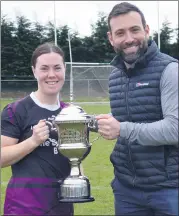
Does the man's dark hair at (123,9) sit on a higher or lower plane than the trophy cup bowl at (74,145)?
higher

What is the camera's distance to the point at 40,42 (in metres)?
29.4

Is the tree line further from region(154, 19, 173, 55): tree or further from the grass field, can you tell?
the grass field

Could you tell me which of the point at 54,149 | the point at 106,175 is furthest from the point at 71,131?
the point at 106,175

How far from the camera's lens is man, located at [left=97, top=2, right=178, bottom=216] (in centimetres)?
210

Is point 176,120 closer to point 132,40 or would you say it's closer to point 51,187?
point 132,40

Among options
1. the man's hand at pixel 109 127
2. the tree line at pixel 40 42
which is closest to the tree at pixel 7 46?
the tree line at pixel 40 42

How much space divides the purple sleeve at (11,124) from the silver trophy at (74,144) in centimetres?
19

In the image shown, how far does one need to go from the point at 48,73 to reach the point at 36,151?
373mm

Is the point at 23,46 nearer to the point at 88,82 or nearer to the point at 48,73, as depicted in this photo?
the point at 88,82

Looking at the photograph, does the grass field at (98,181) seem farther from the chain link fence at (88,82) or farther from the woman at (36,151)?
the chain link fence at (88,82)

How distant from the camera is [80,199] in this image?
2291 millimetres

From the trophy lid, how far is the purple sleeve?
0.65 feet

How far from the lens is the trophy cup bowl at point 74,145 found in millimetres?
2227

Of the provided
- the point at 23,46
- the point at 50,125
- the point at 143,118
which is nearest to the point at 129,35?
the point at 143,118
